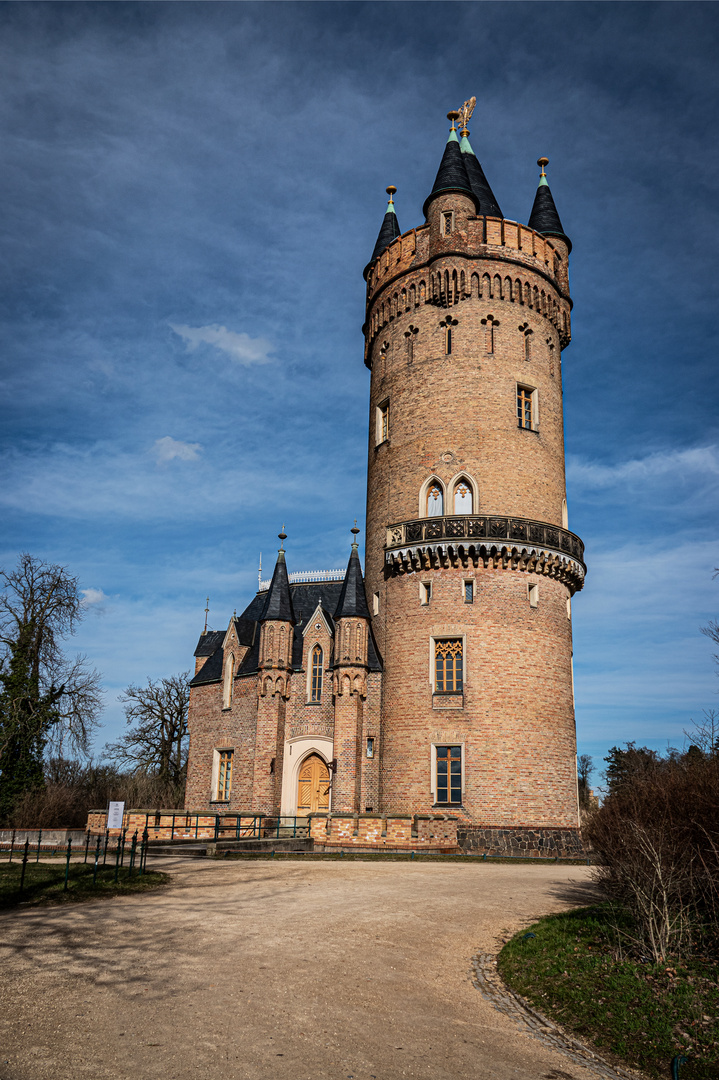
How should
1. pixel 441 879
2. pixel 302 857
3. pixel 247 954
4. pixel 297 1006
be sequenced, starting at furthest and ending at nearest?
1. pixel 302 857
2. pixel 441 879
3. pixel 247 954
4. pixel 297 1006

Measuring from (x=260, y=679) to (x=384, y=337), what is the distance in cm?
1393

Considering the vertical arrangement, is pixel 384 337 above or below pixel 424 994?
above

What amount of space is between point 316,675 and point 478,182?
67.4ft

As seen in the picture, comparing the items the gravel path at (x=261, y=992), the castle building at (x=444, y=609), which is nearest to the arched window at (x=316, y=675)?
the castle building at (x=444, y=609)

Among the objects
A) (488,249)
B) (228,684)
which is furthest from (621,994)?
(488,249)

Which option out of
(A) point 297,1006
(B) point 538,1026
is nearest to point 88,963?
(A) point 297,1006

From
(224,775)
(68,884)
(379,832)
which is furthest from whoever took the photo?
(224,775)

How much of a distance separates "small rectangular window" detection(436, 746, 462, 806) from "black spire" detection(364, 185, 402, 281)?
1976 cm

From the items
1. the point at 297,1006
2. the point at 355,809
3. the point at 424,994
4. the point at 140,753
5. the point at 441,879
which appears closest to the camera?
the point at 297,1006

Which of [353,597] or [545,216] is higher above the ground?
[545,216]

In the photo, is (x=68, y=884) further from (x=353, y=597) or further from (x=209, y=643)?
(x=209, y=643)

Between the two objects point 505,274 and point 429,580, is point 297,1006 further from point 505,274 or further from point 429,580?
point 505,274

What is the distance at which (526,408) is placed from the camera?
98.1 ft

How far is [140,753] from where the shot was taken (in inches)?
1956
